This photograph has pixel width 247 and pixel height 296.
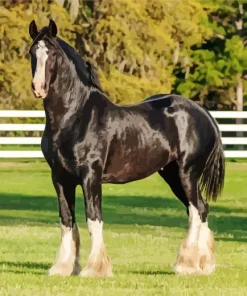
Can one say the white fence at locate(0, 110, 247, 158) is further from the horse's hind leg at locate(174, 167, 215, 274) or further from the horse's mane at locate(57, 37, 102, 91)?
the horse's mane at locate(57, 37, 102, 91)

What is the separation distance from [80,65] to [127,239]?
14.1 ft

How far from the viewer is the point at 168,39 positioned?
4072 centimetres

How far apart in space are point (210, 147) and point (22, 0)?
30.3 m

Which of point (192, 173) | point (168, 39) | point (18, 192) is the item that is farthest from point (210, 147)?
point (168, 39)

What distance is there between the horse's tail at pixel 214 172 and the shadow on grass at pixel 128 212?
3425 mm

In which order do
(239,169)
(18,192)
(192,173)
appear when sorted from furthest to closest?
(239,169) → (18,192) → (192,173)

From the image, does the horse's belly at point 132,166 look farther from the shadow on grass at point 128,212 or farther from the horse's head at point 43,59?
the shadow on grass at point 128,212

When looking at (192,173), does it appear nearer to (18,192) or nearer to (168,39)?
(18,192)

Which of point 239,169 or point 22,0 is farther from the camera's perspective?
point 22,0

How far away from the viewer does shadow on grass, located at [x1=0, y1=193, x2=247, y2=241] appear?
1678 centimetres

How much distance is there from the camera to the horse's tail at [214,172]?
11375 millimetres

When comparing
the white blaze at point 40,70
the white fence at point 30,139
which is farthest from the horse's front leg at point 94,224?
the white fence at point 30,139

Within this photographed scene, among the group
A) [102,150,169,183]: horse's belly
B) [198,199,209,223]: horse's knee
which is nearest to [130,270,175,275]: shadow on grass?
[198,199,209,223]: horse's knee

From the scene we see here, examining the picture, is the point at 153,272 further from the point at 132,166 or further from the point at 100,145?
the point at 100,145
